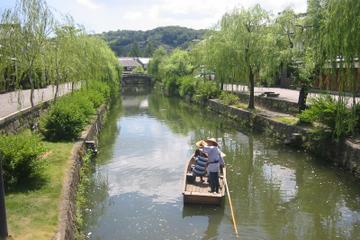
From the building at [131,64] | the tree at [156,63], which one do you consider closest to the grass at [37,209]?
the tree at [156,63]

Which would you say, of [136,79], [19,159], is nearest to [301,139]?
[19,159]

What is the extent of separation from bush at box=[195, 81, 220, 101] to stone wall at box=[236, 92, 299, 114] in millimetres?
6508

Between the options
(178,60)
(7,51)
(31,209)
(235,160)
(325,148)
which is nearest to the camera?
(31,209)

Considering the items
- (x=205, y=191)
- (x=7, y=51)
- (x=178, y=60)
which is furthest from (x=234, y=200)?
(x=178, y=60)

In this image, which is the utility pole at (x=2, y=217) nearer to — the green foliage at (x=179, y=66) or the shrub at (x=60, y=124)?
the shrub at (x=60, y=124)

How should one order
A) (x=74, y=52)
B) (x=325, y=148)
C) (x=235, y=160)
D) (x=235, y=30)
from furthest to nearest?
1. (x=235, y=30)
2. (x=74, y=52)
3. (x=235, y=160)
4. (x=325, y=148)

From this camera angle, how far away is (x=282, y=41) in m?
26.0

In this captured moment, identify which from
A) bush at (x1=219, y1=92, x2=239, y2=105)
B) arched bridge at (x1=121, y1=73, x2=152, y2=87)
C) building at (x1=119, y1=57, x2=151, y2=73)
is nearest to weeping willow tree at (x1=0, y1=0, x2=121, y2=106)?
bush at (x1=219, y1=92, x2=239, y2=105)

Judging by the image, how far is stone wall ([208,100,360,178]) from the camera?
50.1 ft

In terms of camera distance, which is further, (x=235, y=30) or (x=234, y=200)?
(x=235, y=30)

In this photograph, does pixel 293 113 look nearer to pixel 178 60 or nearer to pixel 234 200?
pixel 234 200

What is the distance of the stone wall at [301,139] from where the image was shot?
50.1 ft

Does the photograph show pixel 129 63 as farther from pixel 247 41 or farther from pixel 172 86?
pixel 247 41

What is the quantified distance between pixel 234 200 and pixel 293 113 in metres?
13.9
